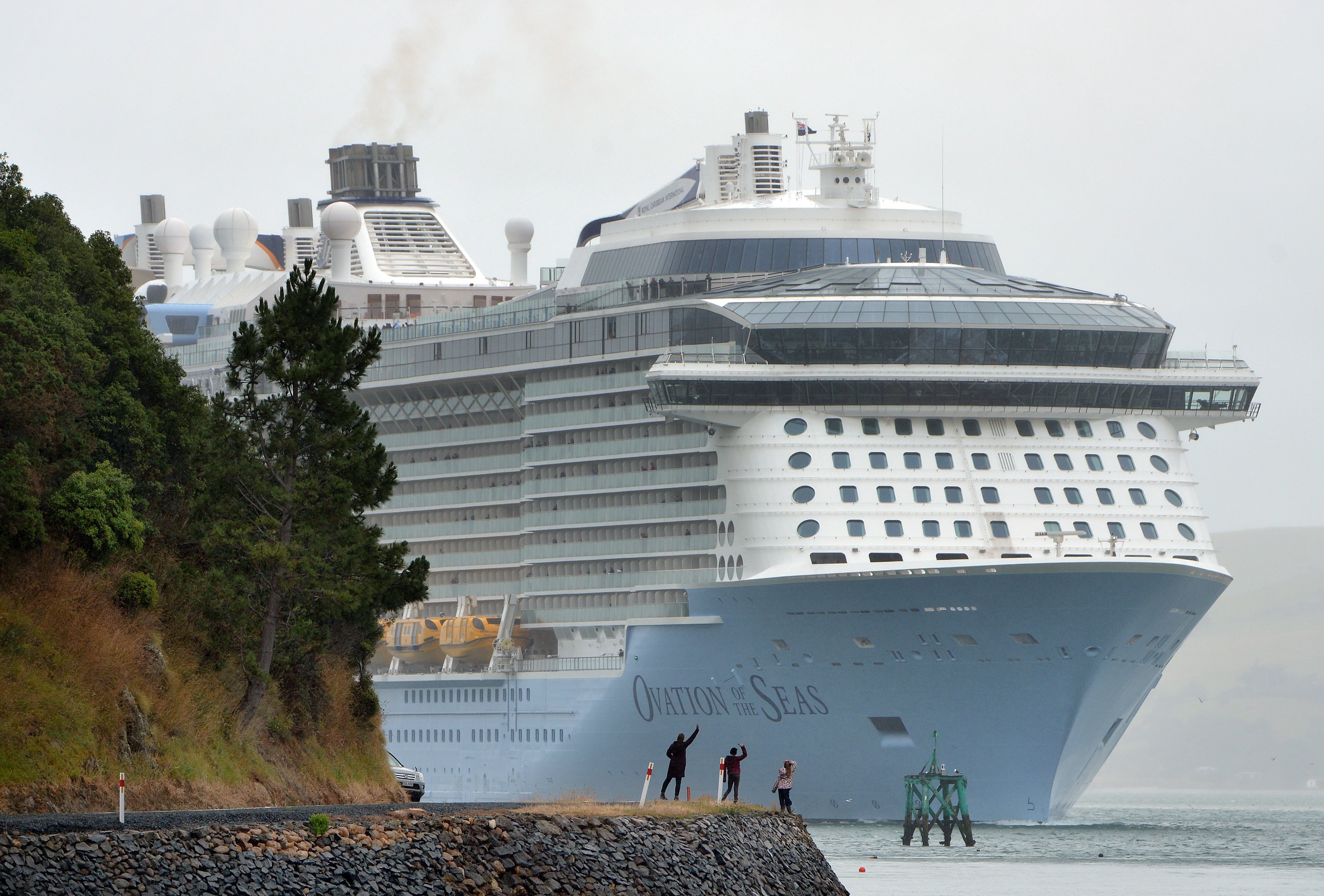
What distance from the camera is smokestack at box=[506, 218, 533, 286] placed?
8144 cm

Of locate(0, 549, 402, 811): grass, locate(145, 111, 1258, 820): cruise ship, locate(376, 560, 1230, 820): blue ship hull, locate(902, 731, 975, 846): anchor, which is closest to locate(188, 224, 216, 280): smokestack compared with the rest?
locate(145, 111, 1258, 820): cruise ship

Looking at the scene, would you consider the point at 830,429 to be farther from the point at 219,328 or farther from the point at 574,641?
the point at 219,328

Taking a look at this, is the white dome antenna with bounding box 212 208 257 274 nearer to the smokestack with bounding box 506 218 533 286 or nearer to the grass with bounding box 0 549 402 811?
the smokestack with bounding box 506 218 533 286

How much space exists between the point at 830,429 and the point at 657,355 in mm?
6771

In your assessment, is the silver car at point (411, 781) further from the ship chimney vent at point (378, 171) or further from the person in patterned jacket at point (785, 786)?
the ship chimney vent at point (378, 171)

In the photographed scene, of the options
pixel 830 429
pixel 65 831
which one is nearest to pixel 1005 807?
pixel 830 429

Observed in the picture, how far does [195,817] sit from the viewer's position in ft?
83.4

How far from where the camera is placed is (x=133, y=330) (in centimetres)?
3766

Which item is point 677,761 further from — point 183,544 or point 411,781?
point 183,544

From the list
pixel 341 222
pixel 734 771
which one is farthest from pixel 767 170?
pixel 734 771

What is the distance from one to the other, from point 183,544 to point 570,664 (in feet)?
76.7

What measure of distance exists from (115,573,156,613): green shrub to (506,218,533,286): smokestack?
158 ft

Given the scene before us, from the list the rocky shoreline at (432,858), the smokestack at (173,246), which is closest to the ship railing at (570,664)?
the rocky shoreline at (432,858)

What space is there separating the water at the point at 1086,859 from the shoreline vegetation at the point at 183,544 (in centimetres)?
1078
